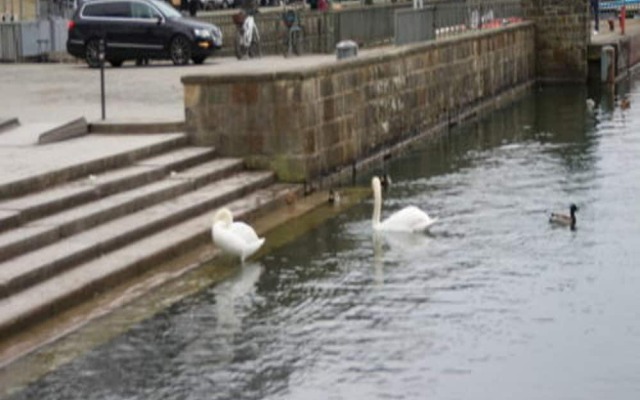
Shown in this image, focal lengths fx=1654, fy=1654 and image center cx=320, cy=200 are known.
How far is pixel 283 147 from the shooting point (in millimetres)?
22156

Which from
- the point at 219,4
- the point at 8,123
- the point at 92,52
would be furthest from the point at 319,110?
the point at 219,4

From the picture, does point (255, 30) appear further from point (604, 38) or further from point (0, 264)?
point (0, 264)

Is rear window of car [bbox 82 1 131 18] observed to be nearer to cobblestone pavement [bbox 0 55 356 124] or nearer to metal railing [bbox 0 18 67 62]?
cobblestone pavement [bbox 0 55 356 124]

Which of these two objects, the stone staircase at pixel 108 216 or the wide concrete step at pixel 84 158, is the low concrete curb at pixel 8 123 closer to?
the wide concrete step at pixel 84 158

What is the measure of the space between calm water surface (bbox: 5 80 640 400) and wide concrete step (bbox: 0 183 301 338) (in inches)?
31.5

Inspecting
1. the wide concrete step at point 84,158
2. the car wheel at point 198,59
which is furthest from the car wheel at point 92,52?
the wide concrete step at point 84,158

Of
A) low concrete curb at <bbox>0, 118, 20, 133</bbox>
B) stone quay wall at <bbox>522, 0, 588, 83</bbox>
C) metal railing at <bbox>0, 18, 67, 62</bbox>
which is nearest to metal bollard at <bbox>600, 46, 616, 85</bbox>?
stone quay wall at <bbox>522, 0, 588, 83</bbox>

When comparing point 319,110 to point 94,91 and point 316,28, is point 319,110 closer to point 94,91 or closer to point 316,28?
point 94,91

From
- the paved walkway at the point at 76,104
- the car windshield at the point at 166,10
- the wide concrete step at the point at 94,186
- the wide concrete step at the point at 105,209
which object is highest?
the car windshield at the point at 166,10

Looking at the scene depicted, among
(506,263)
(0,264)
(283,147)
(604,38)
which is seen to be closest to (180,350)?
(0,264)

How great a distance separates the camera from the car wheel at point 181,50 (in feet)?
127

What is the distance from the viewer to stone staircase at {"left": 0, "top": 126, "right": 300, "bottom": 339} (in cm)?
1498

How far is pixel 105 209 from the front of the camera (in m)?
17.6

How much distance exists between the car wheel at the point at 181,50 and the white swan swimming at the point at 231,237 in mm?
21515
